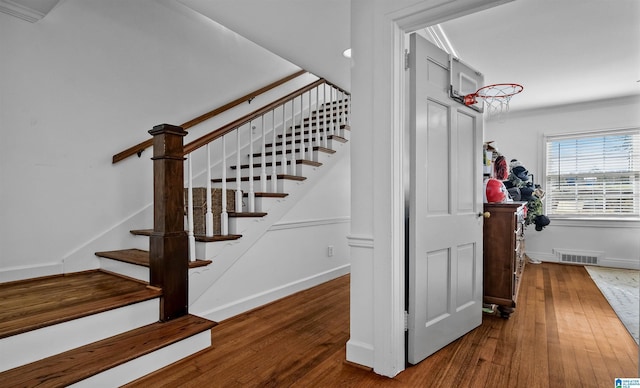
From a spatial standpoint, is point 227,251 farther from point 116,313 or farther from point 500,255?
point 500,255

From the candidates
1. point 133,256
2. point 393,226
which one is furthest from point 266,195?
point 393,226

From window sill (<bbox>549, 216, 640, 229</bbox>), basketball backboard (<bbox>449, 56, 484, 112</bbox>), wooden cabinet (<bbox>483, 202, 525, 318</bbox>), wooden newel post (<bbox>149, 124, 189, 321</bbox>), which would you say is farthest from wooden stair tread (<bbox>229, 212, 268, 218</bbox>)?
window sill (<bbox>549, 216, 640, 229</bbox>)

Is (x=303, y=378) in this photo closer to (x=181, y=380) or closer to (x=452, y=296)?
(x=181, y=380)

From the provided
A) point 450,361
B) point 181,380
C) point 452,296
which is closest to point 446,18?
point 452,296

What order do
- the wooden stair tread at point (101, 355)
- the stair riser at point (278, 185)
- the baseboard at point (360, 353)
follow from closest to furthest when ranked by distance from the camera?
the wooden stair tread at point (101, 355) < the baseboard at point (360, 353) < the stair riser at point (278, 185)

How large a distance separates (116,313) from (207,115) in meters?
2.06

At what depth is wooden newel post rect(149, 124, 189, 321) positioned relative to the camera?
2.13 metres

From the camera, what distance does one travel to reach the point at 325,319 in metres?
2.70

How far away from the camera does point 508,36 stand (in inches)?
118

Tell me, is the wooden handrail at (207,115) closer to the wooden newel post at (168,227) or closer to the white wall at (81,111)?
the white wall at (81,111)

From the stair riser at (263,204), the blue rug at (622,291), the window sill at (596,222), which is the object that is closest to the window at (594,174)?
the window sill at (596,222)

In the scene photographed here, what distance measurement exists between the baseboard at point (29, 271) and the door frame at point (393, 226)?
2.42m

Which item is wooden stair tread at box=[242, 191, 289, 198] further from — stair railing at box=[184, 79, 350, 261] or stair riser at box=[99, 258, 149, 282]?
stair riser at box=[99, 258, 149, 282]

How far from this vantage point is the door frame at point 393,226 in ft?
6.11
